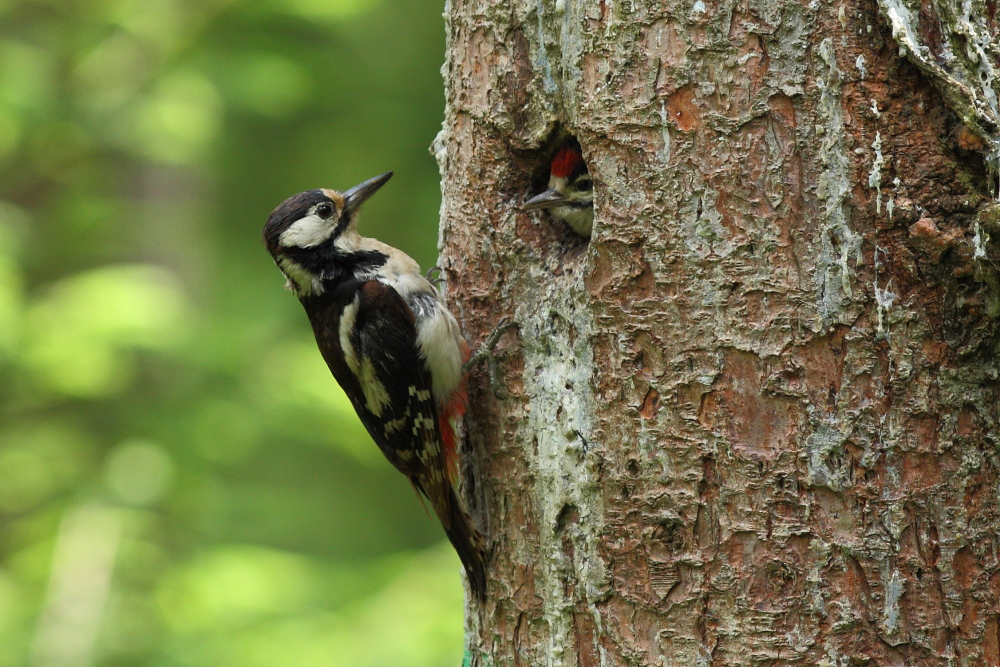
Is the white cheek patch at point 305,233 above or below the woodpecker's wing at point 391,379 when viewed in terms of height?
above

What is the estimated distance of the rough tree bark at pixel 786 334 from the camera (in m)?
2.22

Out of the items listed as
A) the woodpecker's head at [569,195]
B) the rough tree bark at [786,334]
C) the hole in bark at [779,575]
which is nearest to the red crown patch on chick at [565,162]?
the woodpecker's head at [569,195]

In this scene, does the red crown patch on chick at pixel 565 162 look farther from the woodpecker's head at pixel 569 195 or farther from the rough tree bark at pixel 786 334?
the rough tree bark at pixel 786 334

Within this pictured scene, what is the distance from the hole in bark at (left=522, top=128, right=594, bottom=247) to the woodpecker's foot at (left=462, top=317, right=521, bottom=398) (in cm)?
28

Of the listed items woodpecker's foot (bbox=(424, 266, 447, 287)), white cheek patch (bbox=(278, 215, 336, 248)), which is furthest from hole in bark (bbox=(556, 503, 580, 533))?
white cheek patch (bbox=(278, 215, 336, 248))

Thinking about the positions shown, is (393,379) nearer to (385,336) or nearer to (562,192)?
(385,336)

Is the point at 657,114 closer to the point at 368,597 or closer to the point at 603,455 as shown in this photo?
the point at 603,455

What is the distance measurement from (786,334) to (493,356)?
972 millimetres

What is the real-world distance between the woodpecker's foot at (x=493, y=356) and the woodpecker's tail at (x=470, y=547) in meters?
0.40

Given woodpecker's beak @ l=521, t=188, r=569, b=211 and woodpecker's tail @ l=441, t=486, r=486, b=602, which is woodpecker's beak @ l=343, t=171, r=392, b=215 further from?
woodpecker's tail @ l=441, t=486, r=486, b=602

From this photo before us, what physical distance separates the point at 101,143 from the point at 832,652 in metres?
5.44

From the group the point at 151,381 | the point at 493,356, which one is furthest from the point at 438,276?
the point at 151,381

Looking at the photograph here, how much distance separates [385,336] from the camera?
3.63 m

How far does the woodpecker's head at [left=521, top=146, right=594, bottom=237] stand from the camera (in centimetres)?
289
